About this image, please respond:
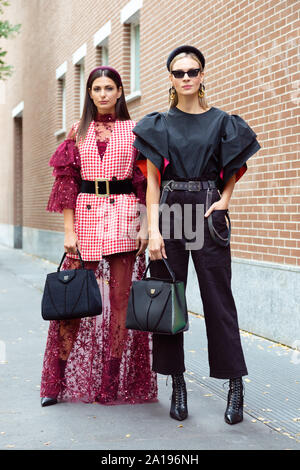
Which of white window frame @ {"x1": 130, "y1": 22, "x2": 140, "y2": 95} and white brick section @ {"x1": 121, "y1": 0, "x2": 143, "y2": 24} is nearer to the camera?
white brick section @ {"x1": 121, "y1": 0, "x2": 143, "y2": 24}

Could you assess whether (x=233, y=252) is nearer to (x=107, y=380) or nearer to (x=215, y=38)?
(x=215, y=38)

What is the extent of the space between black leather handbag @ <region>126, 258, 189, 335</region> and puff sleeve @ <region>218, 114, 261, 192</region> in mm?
644

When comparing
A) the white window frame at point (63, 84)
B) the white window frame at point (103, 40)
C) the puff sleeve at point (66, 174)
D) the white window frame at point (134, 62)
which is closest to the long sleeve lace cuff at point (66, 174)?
the puff sleeve at point (66, 174)

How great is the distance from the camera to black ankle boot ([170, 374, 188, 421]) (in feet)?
12.9

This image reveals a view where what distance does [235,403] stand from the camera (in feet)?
12.7

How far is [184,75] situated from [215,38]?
4098 mm

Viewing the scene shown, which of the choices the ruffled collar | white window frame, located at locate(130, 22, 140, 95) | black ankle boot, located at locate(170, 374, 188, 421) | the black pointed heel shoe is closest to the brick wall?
white window frame, located at locate(130, 22, 140, 95)

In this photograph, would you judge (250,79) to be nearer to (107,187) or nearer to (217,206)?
(107,187)

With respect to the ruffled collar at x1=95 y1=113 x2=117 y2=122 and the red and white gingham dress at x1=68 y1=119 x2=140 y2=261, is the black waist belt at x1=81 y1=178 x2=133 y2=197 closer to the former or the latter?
the red and white gingham dress at x1=68 y1=119 x2=140 y2=261

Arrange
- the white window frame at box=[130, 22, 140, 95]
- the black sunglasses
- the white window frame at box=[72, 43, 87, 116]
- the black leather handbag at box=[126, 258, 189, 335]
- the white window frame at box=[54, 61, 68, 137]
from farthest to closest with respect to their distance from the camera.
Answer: the white window frame at box=[54, 61, 68, 137]
the white window frame at box=[72, 43, 87, 116]
the white window frame at box=[130, 22, 140, 95]
the black sunglasses
the black leather handbag at box=[126, 258, 189, 335]

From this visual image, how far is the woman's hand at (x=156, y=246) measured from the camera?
12.4 feet

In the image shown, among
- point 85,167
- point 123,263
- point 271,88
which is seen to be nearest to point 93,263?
point 123,263
